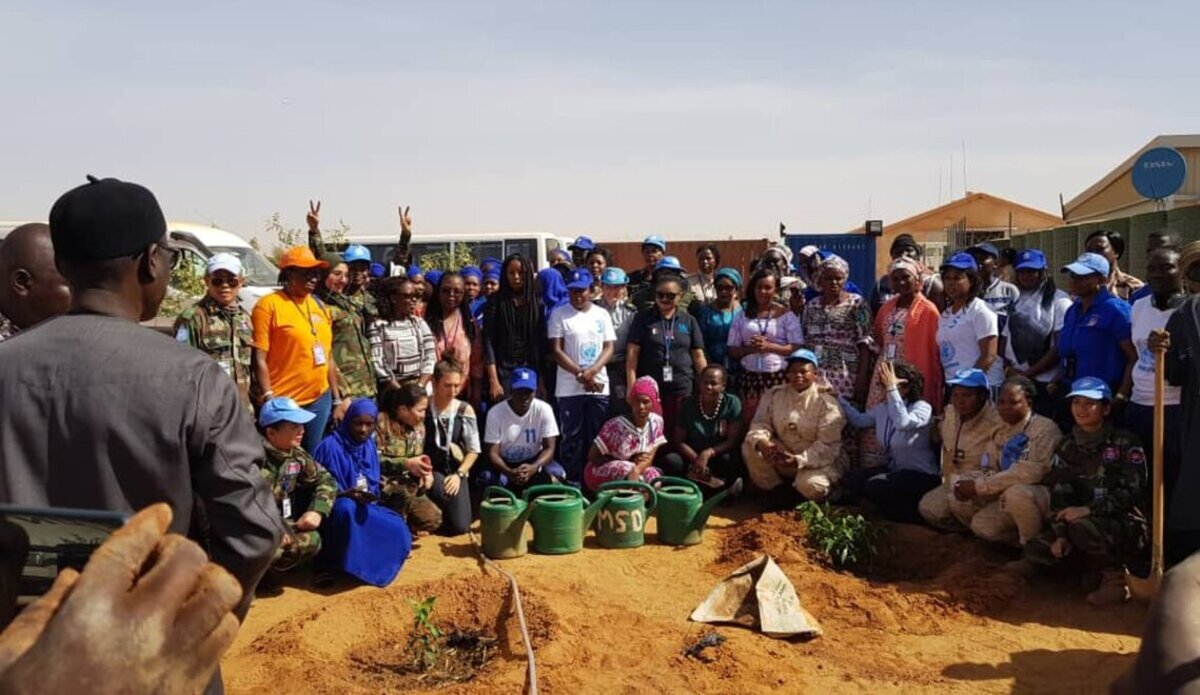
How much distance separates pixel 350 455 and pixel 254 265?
7.24 metres

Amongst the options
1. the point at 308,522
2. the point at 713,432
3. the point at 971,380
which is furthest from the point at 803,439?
the point at 308,522

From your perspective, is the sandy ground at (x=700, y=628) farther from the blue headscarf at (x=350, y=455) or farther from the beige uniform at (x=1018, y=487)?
the blue headscarf at (x=350, y=455)

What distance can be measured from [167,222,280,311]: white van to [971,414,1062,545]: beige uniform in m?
8.31

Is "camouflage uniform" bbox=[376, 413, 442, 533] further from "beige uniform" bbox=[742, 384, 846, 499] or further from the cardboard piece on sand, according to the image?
"beige uniform" bbox=[742, 384, 846, 499]

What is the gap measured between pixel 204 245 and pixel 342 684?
904 centimetres

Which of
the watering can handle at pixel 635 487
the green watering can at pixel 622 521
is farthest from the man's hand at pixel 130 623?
the watering can handle at pixel 635 487

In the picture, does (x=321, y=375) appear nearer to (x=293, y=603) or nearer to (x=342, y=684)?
(x=293, y=603)

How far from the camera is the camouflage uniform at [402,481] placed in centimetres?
627

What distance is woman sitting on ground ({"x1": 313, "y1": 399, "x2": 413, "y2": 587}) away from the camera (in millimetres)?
5527

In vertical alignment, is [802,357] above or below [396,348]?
below

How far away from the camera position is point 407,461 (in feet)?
20.8

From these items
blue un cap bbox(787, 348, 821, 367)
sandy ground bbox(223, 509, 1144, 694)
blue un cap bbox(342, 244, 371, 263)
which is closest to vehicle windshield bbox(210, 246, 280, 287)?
blue un cap bbox(342, 244, 371, 263)

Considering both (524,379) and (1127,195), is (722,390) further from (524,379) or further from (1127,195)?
(1127,195)

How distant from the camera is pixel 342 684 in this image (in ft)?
13.9
